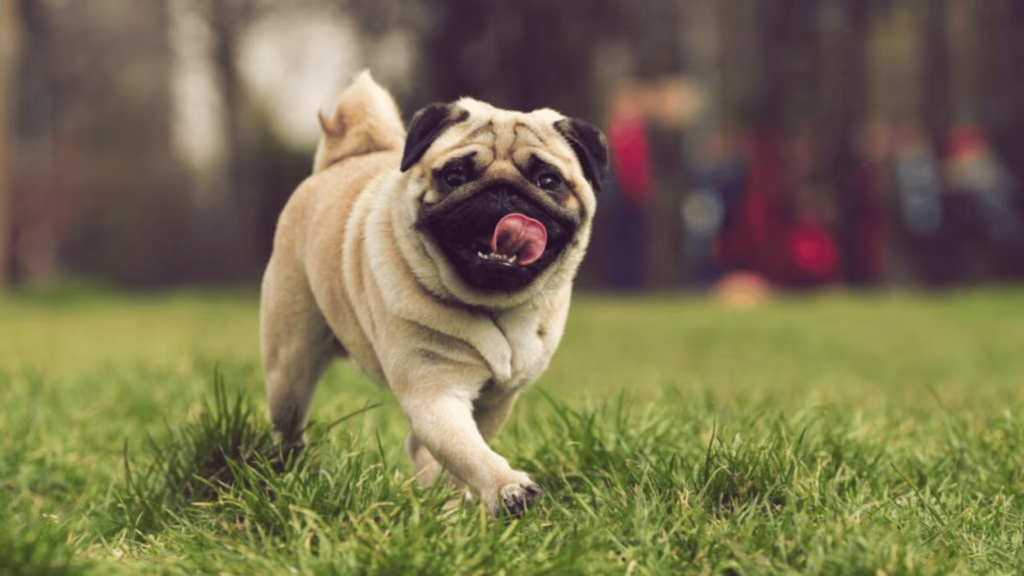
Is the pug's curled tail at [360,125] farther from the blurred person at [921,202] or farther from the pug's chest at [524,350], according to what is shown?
the blurred person at [921,202]

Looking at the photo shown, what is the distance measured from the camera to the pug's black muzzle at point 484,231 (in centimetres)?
321

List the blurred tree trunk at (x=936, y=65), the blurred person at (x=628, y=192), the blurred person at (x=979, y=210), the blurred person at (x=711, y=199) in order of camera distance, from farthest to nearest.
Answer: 1. the blurred tree trunk at (x=936, y=65)
2. the blurred person at (x=979, y=210)
3. the blurred person at (x=711, y=199)
4. the blurred person at (x=628, y=192)

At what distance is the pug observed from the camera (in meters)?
3.21

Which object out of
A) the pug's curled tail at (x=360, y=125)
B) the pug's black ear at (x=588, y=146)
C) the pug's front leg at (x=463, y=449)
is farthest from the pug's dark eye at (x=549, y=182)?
the pug's curled tail at (x=360, y=125)

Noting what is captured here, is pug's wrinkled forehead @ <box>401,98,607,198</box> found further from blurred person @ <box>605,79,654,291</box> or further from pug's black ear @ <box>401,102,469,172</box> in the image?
blurred person @ <box>605,79,654,291</box>

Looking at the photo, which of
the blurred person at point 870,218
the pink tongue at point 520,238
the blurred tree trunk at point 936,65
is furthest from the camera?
the blurred tree trunk at point 936,65

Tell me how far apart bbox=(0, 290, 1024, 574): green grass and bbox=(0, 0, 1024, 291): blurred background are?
9863 mm

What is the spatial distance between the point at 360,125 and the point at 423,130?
2.89 ft

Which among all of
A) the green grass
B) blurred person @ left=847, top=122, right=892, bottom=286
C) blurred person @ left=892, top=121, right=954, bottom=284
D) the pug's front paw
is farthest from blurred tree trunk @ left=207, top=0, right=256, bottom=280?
the pug's front paw

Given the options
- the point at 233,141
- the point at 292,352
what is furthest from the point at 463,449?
the point at 233,141

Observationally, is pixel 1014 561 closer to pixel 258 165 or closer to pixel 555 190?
pixel 555 190

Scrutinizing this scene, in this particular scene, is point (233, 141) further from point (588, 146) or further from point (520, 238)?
point (520, 238)

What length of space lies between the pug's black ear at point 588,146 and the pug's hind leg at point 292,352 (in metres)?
1.04

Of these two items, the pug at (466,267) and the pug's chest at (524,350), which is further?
the pug's chest at (524,350)
